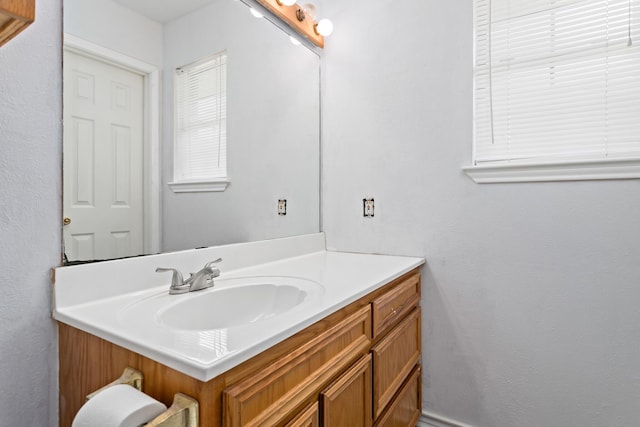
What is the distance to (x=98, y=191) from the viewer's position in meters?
0.99

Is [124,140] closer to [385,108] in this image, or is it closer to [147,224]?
[147,224]

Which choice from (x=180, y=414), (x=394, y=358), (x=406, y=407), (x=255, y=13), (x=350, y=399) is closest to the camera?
(x=180, y=414)

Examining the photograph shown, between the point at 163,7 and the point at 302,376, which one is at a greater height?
the point at 163,7

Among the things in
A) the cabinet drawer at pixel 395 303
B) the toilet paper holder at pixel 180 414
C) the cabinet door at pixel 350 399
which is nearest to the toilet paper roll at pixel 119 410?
the toilet paper holder at pixel 180 414

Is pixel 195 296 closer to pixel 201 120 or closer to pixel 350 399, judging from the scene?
pixel 350 399

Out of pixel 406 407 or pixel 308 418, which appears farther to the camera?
pixel 406 407

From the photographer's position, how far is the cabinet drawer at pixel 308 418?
778 millimetres

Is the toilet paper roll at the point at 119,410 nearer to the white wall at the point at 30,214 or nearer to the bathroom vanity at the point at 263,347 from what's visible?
the bathroom vanity at the point at 263,347

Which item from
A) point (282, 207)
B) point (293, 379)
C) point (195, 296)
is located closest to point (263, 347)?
point (293, 379)

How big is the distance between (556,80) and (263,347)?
1489 mm

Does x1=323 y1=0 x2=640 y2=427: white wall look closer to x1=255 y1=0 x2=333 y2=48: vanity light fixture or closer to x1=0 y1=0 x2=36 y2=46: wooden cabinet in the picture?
x1=255 y1=0 x2=333 y2=48: vanity light fixture

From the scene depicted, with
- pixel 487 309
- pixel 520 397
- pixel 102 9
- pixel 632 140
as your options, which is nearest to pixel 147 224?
pixel 102 9

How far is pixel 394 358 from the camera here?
130cm

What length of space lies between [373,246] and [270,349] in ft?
3.63
